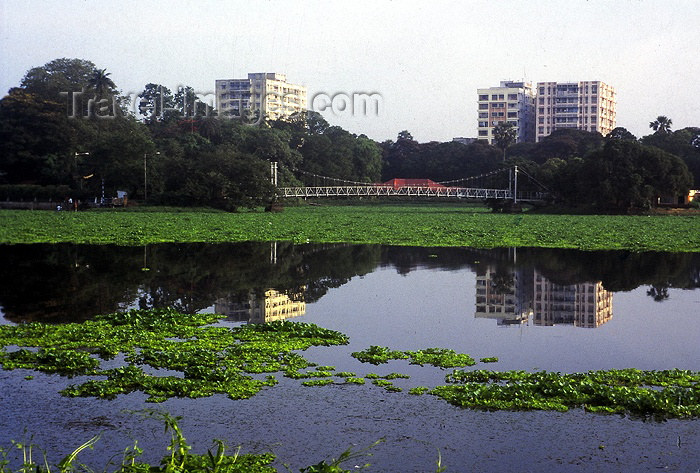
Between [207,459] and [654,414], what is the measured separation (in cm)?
489

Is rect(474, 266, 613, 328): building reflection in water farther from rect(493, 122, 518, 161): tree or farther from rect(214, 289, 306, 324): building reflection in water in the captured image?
rect(493, 122, 518, 161): tree

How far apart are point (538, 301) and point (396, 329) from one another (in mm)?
4756

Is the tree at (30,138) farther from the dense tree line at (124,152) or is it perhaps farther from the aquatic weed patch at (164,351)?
the aquatic weed patch at (164,351)

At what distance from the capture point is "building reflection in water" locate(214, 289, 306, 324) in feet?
48.4

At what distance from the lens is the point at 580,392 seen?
367 inches

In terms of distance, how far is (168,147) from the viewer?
3551 inches

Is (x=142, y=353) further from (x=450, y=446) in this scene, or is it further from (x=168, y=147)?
(x=168, y=147)

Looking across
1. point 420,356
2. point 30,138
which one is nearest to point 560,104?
point 30,138

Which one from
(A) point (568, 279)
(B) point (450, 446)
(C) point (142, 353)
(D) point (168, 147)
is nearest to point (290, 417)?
(B) point (450, 446)

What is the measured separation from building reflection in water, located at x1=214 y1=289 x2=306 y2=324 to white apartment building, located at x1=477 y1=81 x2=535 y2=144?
169866mm

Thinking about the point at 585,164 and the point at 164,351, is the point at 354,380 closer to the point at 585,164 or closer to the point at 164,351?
the point at 164,351

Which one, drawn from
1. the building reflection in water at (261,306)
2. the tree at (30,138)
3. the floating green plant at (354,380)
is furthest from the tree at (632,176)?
the floating green plant at (354,380)

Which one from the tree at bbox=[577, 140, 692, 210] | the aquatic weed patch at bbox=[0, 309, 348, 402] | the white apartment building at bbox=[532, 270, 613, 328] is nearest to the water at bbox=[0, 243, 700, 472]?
the white apartment building at bbox=[532, 270, 613, 328]

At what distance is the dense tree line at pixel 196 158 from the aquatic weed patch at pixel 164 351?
201ft
